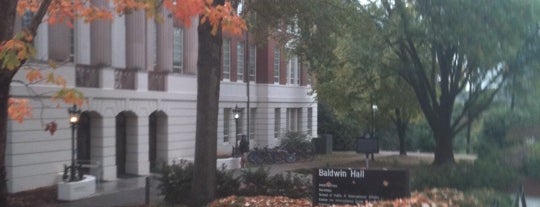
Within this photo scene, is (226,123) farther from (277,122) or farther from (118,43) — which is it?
(118,43)

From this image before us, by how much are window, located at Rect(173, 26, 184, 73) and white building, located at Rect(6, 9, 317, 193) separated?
48 mm

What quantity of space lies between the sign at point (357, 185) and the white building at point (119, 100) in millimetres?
10918

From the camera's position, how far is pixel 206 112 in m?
15.7

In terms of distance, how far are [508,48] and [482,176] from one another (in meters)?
12.9

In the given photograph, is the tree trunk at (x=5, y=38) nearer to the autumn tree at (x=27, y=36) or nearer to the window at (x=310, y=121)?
the autumn tree at (x=27, y=36)

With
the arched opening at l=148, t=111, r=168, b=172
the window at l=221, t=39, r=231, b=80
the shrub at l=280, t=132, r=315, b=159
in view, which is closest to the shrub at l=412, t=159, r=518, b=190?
the arched opening at l=148, t=111, r=168, b=172

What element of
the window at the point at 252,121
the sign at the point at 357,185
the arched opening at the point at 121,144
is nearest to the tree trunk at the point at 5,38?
the sign at the point at 357,185

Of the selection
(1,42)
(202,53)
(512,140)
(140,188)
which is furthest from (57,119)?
(1,42)

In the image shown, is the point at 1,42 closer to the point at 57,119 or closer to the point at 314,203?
the point at 314,203

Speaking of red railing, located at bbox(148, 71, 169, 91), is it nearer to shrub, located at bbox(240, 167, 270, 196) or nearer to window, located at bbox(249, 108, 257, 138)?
window, located at bbox(249, 108, 257, 138)

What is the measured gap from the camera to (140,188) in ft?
80.1

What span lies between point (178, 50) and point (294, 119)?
792 inches

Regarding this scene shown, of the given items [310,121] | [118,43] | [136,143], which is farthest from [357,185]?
[310,121]

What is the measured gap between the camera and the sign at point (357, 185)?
9117 mm
